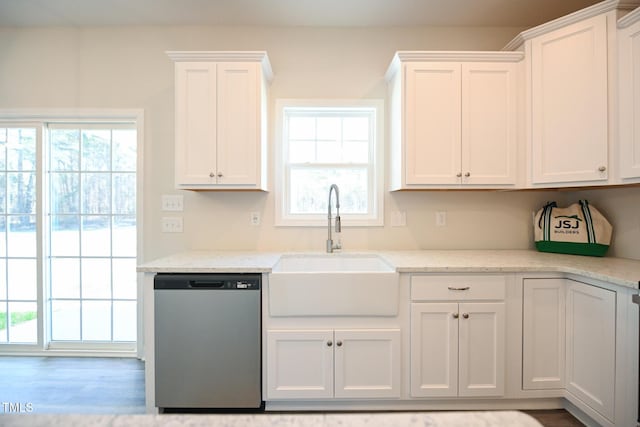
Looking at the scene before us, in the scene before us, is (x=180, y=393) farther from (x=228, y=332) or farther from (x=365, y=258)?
(x=365, y=258)

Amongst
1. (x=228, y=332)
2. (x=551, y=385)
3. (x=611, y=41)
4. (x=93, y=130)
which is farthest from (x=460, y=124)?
(x=93, y=130)

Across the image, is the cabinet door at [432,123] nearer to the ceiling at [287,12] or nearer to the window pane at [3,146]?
the ceiling at [287,12]

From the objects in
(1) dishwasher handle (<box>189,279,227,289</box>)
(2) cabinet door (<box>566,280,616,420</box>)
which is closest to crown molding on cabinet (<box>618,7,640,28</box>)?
(2) cabinet door (<box>566,280,616,420</box>)

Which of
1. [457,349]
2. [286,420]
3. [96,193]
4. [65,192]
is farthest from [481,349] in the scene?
[65,192]

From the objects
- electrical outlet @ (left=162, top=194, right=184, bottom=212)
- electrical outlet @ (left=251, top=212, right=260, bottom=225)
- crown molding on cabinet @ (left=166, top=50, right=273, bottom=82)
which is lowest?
electrical outlet @ (left=251, top=212, right=260, bottom=225)

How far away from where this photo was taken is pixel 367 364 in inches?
72.2

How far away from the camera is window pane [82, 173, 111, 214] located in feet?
8.48

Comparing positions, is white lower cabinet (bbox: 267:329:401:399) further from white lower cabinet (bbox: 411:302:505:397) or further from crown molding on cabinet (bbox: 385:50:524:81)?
crown molding on cabinet (bbox: 385:50:524:81)

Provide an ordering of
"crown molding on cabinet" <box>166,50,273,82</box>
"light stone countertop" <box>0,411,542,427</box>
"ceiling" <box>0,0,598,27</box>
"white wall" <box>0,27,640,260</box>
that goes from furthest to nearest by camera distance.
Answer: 1. "white wall" <box>0,27,640,260</box>
2. "ceiling" <box>0,0,598,27</box>
3. "crown molding on cabinet" <box>166,50,273,82</box>
4. "light stone countertop" <box>0,411,542,427</box>

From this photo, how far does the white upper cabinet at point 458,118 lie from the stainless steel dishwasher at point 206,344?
138 cm

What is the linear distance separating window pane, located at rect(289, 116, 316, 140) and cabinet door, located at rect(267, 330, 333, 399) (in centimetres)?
154

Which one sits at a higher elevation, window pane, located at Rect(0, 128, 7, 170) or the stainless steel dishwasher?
window pane, located at Rect(0, 128, 7, 170)

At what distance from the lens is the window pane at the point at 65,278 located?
2.63 metres

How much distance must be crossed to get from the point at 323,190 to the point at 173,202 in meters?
1.21
